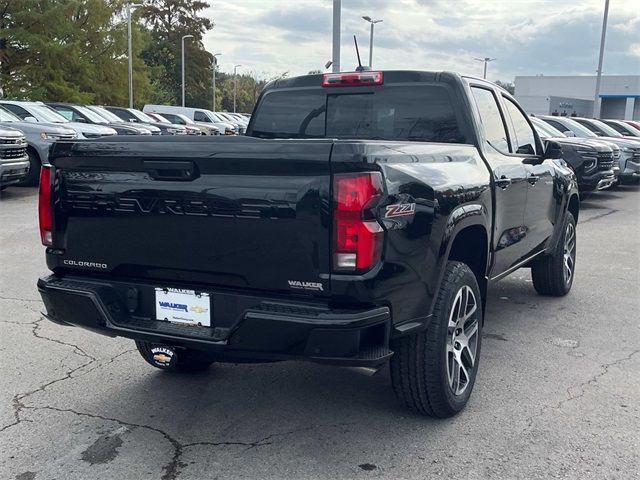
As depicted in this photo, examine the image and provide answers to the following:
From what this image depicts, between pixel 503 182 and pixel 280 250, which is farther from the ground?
pixel 503 182

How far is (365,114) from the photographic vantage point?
15.6ft

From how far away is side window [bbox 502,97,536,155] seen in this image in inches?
208

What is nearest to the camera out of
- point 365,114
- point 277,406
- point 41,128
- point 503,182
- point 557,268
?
point 277,406

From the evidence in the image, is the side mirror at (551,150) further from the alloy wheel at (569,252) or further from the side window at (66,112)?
the side window at (66,112)

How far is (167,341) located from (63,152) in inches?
44.3

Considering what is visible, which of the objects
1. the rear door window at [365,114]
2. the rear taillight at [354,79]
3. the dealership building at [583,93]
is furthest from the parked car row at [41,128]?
the dealership building at [583,93]

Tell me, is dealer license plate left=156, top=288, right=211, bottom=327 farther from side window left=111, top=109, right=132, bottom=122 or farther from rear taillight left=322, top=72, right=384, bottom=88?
side window left=111, top=109, right=132, bottom=122

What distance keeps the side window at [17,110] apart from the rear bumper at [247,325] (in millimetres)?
13098

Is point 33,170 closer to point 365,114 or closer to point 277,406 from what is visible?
point 365,114

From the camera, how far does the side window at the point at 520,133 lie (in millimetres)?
5293

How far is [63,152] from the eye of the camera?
141 inches

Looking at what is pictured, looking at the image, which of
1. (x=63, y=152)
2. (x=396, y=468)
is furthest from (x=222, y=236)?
(x=396, y=468)

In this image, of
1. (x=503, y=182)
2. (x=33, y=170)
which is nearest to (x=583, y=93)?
(x=33, y=170)

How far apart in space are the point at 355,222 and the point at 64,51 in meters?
37.4
